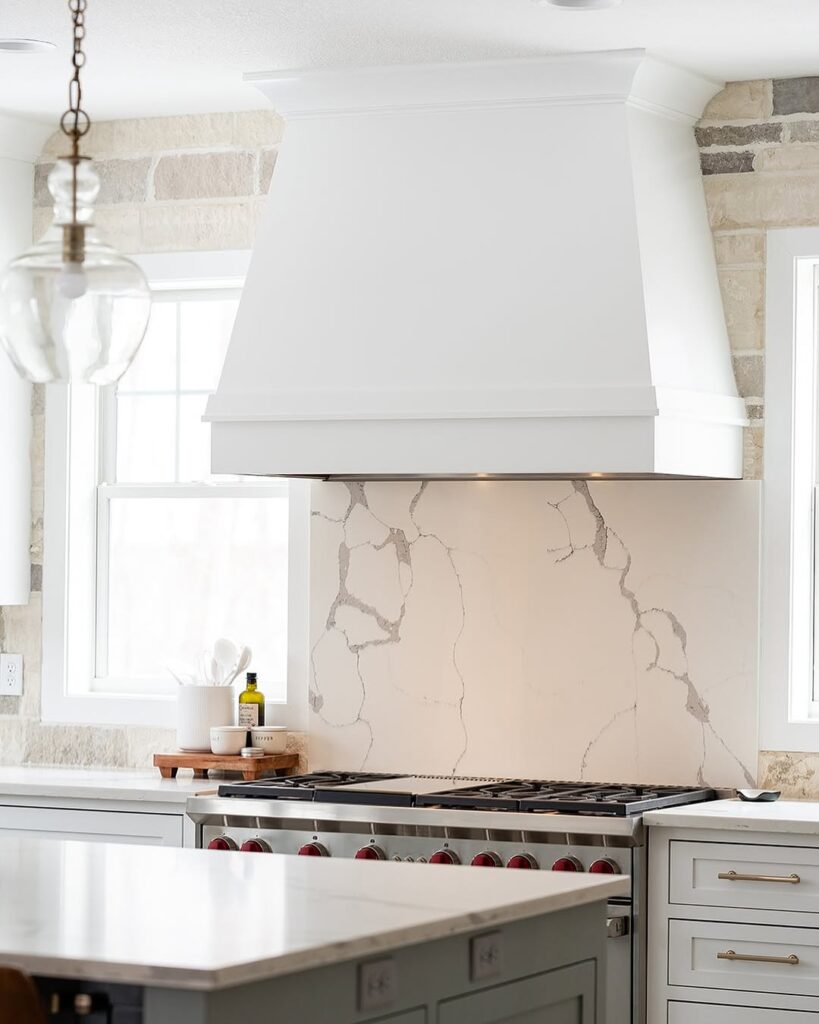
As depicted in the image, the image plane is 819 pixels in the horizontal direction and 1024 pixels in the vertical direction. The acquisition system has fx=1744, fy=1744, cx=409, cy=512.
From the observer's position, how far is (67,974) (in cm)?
223

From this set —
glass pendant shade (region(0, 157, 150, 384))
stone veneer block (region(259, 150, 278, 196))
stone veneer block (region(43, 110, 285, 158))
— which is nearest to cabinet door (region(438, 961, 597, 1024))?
glass pendant shade (region(0, 157, 150, 384))

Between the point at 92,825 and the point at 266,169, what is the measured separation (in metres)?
1.95

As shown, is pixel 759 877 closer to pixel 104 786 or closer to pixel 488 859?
pixel 488 859

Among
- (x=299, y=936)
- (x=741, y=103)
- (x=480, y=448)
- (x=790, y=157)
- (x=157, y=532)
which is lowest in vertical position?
(x=299, y=936)

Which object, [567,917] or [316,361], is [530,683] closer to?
[316,361]

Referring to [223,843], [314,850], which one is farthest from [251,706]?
[314,850]

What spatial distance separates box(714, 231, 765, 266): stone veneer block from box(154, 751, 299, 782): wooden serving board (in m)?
1.82

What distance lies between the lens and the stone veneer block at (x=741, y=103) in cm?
462

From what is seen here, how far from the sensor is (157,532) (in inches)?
212

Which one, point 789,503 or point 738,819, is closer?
point 738,819

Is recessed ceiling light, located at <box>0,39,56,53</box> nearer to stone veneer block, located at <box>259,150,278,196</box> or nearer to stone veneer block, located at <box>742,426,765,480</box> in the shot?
stone veneer block, located at <box>259,150,278,196</box>

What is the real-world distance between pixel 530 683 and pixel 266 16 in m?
1.87

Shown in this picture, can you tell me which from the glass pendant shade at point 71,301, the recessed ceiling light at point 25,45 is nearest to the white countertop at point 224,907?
the glass pendant shade at point 71,301

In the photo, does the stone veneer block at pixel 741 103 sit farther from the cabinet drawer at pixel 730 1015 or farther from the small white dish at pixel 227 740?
the cabinet drawer at pixel 730 1015
